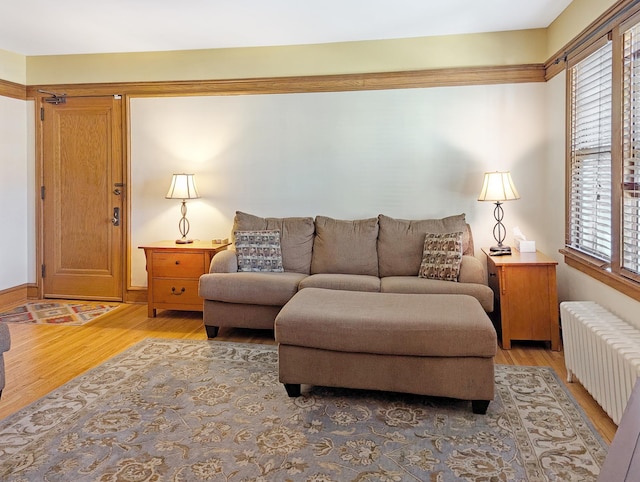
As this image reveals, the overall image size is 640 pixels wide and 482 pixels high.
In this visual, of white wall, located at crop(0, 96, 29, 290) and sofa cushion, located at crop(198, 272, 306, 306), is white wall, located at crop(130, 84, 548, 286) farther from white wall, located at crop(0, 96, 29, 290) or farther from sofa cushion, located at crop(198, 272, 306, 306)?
white wall, located at crop(0, 96, 29, 290)

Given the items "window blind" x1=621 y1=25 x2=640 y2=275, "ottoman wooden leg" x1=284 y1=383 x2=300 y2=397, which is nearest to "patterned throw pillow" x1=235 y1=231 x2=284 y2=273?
"ottoman wooden leg" x1=284 y1=383 x2=300 y2=397

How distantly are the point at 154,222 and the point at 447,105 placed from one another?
10.6ft

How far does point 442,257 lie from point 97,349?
2806 mm

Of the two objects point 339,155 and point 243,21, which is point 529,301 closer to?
point 339,155

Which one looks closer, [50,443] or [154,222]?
[50,443]

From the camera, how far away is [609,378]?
7.22ft

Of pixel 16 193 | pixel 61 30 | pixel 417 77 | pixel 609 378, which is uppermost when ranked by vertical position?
pixel 61 30

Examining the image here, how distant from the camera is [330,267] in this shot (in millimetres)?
4047

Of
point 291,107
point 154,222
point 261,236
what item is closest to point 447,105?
point 291,107

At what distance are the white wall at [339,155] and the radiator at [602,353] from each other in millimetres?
1576

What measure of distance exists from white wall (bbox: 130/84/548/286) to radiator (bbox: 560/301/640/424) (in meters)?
1.58

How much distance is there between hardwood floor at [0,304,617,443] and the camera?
8.69ft

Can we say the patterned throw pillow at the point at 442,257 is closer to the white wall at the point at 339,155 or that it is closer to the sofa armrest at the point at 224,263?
the white wall at the point at 339,155

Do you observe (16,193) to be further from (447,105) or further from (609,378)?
(609,378)
